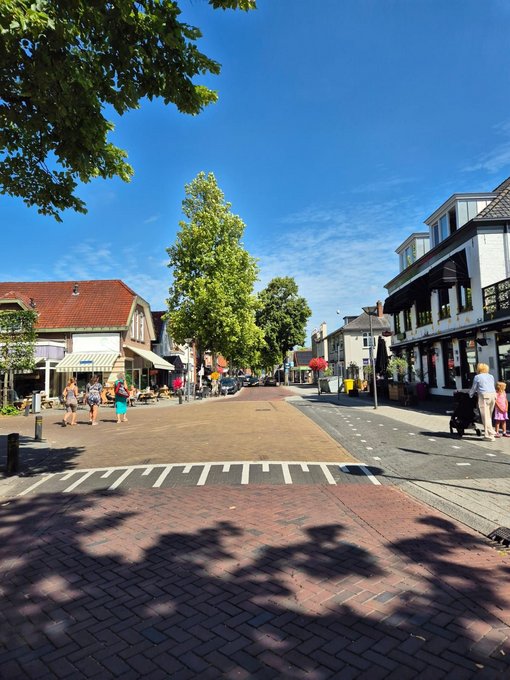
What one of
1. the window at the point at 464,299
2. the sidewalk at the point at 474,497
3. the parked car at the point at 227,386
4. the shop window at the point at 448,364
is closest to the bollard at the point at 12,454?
the sidewalk at the point at 474,497

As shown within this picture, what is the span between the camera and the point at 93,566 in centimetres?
419

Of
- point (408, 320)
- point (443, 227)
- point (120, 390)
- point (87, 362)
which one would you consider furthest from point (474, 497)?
point (87, 362)

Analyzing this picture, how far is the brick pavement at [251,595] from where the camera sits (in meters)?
2.79

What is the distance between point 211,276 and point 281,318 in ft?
85.1

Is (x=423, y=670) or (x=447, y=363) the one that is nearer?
(x=423, y=670)

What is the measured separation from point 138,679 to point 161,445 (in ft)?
29.2

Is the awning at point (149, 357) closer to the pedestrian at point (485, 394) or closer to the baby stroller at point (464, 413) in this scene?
the baby stroller at point (464, 413)

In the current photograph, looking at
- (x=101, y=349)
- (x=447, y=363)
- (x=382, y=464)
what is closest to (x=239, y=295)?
(x=101, y=349)

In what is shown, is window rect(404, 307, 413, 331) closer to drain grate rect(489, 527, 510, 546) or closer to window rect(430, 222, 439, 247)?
window rect(430, 222, 439, 247)

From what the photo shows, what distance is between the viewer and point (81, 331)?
2930cm

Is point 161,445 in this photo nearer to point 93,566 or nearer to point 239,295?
point 93,566

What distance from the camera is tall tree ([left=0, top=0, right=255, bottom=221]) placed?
5.10 meters

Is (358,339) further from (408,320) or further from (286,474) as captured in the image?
(286,474)

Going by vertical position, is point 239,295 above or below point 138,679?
above
